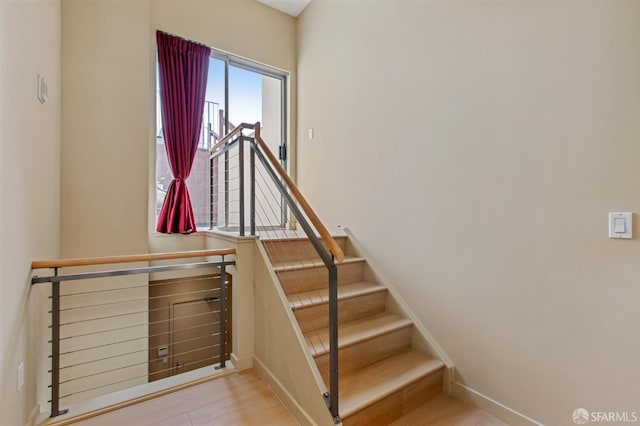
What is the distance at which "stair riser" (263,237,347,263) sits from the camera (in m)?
2.56

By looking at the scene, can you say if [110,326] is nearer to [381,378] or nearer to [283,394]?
[283,394]

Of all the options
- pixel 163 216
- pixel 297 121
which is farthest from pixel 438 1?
pixel 163 216

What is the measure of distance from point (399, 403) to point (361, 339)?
0.42 m

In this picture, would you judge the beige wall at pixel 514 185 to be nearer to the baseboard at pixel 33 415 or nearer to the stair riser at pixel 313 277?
the stair riser at pixel 313 277

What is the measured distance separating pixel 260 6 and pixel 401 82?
2482 mm

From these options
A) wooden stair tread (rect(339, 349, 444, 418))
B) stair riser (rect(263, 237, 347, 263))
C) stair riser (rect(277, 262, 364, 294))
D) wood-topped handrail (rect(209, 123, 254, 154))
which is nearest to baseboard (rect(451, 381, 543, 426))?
wooden stair tread (rect(339, 349, 444, 418))

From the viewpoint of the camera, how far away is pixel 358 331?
2176 millimetres

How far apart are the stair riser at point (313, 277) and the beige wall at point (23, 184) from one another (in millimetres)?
1463

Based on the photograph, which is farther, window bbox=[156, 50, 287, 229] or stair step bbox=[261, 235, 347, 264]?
window bbox=[156, 50, 287, 229]

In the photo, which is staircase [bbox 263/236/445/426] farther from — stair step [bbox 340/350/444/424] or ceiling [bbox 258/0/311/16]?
ceiling [bbox 258/0/311/16]

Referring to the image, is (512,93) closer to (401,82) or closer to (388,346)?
(401,82)

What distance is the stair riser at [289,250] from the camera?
8.41ft

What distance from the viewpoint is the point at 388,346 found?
221cm

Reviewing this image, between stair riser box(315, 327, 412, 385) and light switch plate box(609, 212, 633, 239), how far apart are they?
139cm
